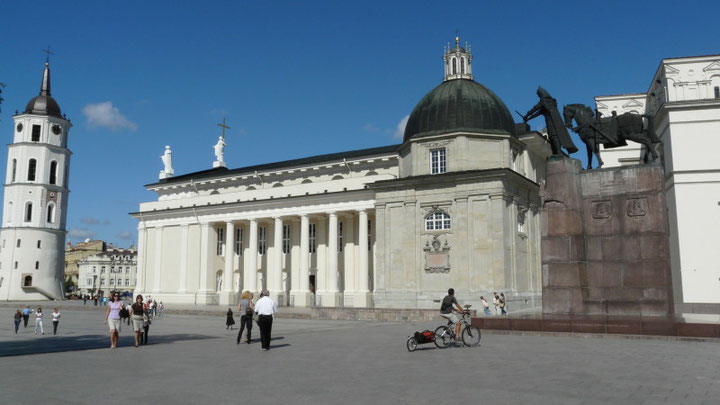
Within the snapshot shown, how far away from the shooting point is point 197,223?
62031 millimetres

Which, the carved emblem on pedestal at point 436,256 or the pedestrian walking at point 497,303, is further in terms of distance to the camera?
the carved emblem on pedestal at point 436,256

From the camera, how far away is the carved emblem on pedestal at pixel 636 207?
1917cm

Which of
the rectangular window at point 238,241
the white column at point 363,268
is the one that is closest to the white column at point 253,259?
the rectangular window at point 238,241

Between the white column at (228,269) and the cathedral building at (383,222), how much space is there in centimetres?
12

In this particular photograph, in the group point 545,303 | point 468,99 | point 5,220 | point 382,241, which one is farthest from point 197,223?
point 545,303

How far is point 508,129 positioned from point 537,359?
3511cm

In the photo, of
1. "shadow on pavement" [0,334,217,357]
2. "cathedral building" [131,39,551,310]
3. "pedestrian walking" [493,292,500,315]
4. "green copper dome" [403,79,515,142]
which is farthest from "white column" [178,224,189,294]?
"shadow on pavement" [0,334,217,357]

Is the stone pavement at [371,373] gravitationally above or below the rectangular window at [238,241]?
below

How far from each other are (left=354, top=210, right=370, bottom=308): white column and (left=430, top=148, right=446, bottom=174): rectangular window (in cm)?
814

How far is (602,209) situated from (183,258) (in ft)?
166

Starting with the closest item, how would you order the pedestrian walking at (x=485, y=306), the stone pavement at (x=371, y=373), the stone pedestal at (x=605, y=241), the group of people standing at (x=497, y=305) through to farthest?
the stone pavement at (x=371, y=373)
the stone pedestal at (x=605, y=241)
the pedestrian walking at (x=485, y=306)
the group of people standing at (x=497, y=305)

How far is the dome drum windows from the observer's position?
1732 inches

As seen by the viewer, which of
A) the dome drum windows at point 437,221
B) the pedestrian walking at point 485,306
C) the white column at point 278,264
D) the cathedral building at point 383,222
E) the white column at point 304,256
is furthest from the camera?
the white column at point 278,264

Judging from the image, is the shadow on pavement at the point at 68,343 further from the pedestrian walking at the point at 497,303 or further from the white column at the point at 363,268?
the white column at the point at 363,268
